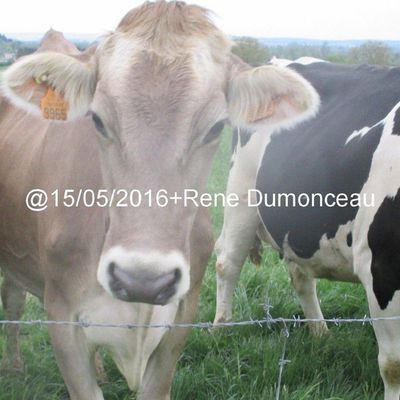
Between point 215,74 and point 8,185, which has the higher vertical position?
point 215,74

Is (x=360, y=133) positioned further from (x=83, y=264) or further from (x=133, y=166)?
(x=133, y=166)

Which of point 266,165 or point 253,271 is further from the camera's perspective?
point 253,271

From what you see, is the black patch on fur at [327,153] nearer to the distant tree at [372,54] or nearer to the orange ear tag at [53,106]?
the orange ear tag at [53,106]

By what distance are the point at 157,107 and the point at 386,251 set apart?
135 centimetres

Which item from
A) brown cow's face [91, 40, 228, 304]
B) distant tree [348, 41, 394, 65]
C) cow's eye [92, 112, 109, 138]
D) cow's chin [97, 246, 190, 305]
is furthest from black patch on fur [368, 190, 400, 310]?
distant tree [348, 41, 394, 65]

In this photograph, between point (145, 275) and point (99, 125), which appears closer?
point (145, 275)

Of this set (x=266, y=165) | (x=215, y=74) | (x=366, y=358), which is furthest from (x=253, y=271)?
(x=215, y=74)

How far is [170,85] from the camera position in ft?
7.17

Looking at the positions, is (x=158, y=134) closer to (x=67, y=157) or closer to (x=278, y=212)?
(x=67, y=157)

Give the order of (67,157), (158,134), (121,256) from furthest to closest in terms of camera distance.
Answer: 1. (67,157)
2. (158,134)
3. (121,256)

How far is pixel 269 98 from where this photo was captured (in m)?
2.52

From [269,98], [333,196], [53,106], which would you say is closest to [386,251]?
[333,196]

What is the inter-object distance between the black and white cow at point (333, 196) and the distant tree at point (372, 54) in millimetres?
20181

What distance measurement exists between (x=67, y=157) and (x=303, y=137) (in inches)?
68.1
